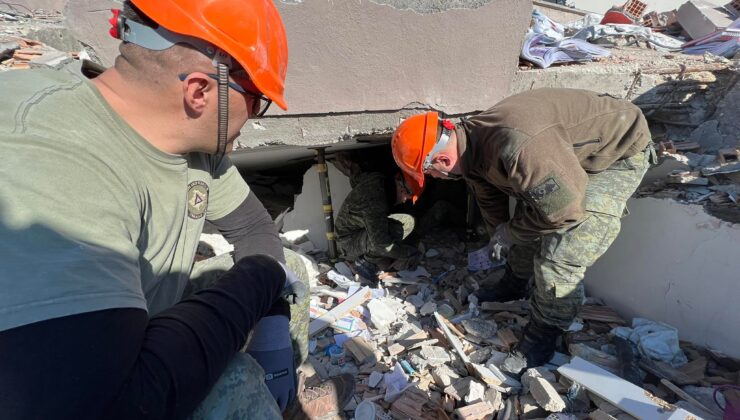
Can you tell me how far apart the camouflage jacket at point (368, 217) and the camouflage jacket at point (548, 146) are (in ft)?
5.06

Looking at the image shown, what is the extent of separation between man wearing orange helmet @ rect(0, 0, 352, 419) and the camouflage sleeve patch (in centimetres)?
150

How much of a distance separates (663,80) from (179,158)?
4.42 m

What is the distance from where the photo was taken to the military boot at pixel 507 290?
3537mm

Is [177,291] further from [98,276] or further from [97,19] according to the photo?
[97,19]

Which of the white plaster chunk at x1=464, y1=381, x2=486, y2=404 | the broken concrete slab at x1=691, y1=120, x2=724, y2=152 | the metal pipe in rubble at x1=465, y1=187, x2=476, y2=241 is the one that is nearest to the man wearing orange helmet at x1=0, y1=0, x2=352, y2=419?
the white plaster chunk at x1=464, y1=381, x2=486, y2=404

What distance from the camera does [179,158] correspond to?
4.98ft

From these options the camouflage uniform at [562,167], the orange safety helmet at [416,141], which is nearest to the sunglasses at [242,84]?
the orange safety helmet at [416,141]

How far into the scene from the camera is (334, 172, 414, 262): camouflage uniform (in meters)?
4.26

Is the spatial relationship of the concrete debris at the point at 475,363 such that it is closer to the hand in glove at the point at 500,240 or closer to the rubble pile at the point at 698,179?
the rubble pile at the point at 698,179

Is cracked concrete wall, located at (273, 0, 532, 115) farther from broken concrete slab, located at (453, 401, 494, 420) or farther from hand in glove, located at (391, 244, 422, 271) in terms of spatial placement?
broken concrete slab, located at (453, 401, 494, 420)

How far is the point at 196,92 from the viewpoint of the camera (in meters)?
1.32

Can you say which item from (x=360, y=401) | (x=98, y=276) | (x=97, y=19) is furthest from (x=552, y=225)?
(x=97, y=19)

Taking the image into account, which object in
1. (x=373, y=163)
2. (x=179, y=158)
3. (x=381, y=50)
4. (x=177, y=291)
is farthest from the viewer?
(x=373, y=163)

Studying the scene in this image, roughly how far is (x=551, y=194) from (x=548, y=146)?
11.0 inches
